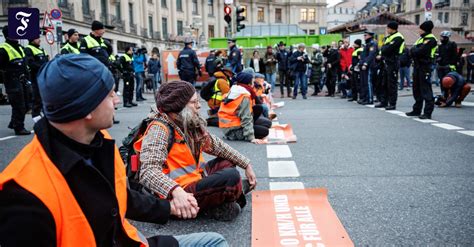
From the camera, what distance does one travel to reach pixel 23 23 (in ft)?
25.5

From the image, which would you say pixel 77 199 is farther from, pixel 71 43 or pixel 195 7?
pixel 195 7

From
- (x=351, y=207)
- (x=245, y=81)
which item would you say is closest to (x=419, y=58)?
(x=245, y=81)

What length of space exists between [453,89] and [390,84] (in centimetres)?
186

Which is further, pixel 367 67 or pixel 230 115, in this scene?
pixel 367 67

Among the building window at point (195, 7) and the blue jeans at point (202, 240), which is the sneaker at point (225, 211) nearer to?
the blue jeans at point (202, 240)

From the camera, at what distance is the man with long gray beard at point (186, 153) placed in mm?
2953

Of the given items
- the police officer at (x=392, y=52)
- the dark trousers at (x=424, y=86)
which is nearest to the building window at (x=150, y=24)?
the police officer at (x=392, y=52)

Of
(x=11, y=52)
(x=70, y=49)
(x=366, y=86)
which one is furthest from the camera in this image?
(x=366, y=86)

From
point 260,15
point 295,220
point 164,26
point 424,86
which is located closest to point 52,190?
point 295,220

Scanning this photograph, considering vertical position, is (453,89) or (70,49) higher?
(70,49)

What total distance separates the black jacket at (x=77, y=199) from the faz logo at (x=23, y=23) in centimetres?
714

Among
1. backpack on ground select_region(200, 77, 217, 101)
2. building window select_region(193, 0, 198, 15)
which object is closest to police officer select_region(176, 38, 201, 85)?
backpack on ground select_region(200, 77, 217, 101)

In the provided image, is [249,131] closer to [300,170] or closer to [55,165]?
[300,170]

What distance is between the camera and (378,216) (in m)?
3.36
